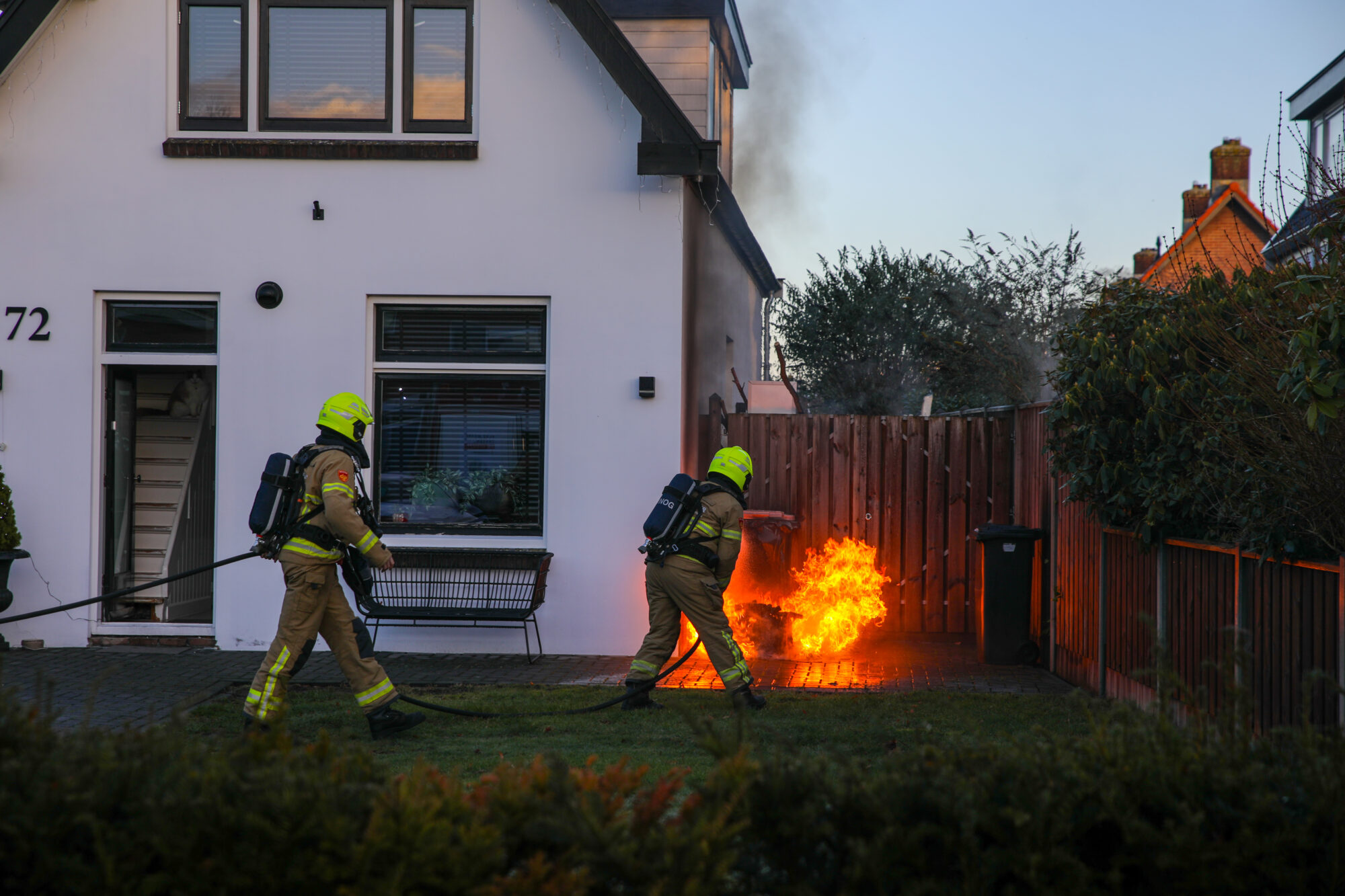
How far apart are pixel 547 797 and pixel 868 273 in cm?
2092

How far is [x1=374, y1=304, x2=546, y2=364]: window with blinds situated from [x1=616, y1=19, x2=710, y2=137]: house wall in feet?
10.7

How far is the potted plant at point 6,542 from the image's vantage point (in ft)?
31.1

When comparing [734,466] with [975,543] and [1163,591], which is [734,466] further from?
[975,543]

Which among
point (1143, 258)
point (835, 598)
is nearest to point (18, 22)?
point (835, 598)

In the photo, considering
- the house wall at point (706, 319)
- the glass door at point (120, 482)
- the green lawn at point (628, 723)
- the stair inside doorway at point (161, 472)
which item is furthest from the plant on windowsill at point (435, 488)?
the glass door at point (120, 482)

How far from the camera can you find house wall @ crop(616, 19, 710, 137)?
1195 centimetres

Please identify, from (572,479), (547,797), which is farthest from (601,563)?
(547,797)

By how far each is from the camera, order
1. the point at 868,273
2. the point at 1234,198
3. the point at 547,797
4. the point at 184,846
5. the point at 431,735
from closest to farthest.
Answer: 1. the point at 184,846
2. the point at 547,797
3. the point at 431,735
4. the point at 868,273
5. the point at 1234,198

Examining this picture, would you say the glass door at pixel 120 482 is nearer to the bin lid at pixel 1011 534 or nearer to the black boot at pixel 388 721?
the black boot at pixel 388 721

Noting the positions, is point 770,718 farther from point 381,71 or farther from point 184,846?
point 381,71

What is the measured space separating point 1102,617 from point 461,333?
5.74m

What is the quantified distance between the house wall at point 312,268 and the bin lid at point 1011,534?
277cm

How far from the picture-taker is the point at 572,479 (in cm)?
995

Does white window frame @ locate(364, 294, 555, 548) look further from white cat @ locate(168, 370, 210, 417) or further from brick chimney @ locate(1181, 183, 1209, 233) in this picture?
brick chimney @ locate(1181, 183, 1209, 233)
